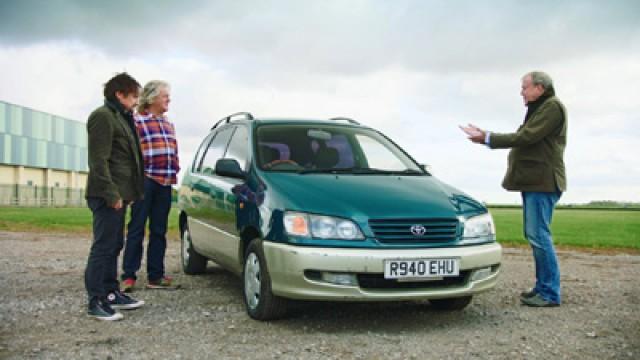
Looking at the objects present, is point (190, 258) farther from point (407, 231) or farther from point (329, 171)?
point (407, 231)

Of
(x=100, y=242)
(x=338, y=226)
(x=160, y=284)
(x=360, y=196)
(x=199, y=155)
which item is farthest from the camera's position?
(x=199, y=155)

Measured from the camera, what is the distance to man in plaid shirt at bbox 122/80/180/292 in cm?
676

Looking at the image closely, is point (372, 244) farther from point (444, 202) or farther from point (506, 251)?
point (506, 251)

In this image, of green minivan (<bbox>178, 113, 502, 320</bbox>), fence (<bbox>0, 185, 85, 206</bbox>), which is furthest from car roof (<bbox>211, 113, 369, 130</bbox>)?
fence (<bbox>0, 185, 85, 206</bbox>)

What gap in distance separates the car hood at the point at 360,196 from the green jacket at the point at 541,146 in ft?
3.10

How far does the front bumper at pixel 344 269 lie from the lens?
4684mm

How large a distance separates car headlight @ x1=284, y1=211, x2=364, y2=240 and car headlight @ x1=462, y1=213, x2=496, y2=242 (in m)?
0.93

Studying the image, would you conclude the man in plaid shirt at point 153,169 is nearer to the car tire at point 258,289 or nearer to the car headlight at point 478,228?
the car tire at point 258,289

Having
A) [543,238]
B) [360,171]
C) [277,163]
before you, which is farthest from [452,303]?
[277,163]

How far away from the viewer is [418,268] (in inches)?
188

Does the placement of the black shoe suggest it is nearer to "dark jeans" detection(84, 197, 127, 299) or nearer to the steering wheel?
"dark jeans" detection(84, 197, 127, 299)

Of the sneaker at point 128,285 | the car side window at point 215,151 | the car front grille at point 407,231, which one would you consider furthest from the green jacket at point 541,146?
the sneaker at point 128,285

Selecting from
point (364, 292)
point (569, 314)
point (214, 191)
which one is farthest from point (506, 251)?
point (364, 292)

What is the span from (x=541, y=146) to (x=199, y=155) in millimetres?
4043
